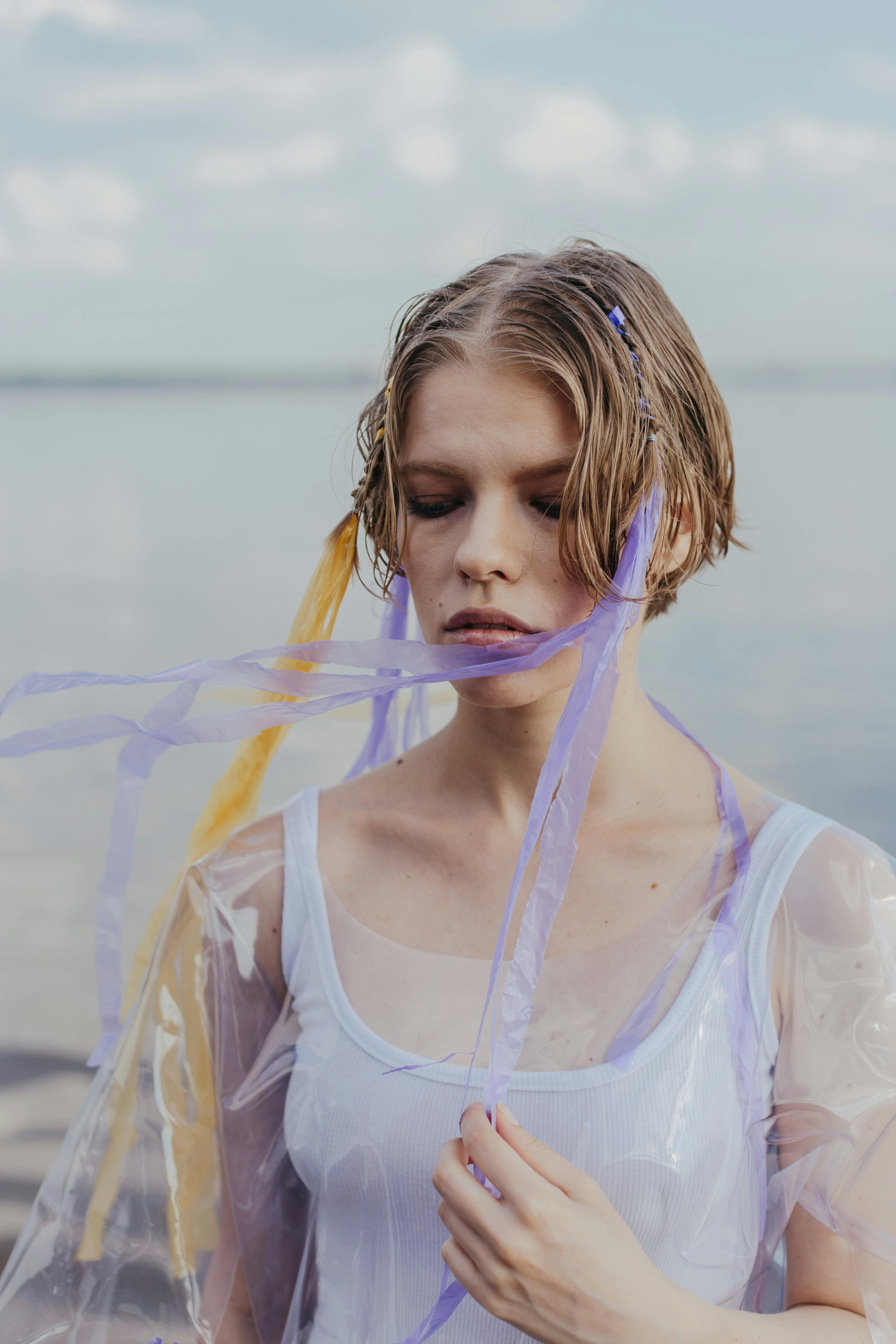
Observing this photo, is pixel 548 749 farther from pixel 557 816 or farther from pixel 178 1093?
pixel 178 1093

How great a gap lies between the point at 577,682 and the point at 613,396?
240 mm

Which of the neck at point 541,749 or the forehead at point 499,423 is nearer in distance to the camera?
the forehead at point 499,423

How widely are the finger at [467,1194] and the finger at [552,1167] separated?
1 centimetres

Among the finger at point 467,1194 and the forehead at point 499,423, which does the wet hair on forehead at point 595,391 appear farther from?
the finger at point 467,1194

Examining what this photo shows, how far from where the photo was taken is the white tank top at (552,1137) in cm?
82

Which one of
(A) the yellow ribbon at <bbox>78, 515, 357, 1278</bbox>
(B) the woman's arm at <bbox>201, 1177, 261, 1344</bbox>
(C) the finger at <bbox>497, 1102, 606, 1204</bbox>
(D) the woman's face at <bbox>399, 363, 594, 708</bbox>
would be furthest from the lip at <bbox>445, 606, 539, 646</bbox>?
(B) the woman's arm at <bbox>201, 1177, 261, 1344</bbox>

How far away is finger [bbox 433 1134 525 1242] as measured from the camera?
2.37ft

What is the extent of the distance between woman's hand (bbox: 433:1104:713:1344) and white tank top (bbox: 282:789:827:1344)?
0.08m

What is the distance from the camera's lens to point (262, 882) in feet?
3.43


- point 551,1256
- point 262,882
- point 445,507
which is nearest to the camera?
point 551,1256

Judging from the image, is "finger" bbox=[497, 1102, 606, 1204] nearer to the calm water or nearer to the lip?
the lip

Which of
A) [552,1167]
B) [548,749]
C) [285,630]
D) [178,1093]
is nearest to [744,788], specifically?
[548,749]

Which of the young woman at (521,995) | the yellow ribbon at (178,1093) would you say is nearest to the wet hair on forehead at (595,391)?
the young woman at (521,995)

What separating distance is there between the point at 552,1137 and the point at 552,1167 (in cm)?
10
